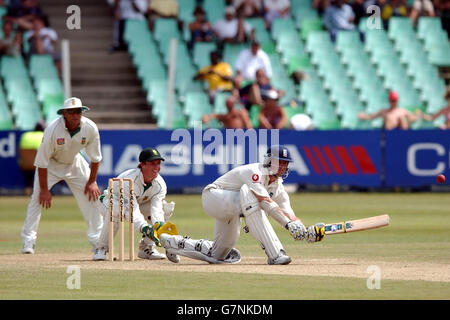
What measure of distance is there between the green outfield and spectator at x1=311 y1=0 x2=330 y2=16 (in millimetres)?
11934


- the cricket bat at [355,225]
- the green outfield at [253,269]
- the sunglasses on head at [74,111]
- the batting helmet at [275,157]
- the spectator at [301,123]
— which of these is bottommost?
the green outfield at [253,269]

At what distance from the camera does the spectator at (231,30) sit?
93.4ft

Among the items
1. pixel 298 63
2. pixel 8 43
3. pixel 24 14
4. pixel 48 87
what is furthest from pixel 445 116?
pixel 24 14

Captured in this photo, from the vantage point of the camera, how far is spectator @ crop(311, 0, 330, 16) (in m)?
30.1

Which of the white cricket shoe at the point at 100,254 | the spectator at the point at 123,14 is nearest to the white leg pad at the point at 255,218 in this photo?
the white cricket shoe at the point at 100,254

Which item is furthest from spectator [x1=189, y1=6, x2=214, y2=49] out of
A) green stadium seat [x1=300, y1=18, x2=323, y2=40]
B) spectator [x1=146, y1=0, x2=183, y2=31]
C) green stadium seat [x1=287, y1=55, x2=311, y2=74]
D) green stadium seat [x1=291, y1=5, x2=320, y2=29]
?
green stadium seat [x1=291, y1=5, x2=320, y2=29]

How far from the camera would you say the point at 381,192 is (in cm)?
2544

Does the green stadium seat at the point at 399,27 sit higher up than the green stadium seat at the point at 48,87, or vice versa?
the green stadium seat at the point at 399,27

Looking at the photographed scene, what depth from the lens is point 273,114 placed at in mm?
25375

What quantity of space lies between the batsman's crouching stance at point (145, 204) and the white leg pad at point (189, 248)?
0.19 meters

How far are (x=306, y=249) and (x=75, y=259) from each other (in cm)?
312

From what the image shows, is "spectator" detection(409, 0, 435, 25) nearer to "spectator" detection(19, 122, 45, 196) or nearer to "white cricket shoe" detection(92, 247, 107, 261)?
"spectator" detection(19, 122, 45, 196)

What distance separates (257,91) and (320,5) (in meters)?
5.04

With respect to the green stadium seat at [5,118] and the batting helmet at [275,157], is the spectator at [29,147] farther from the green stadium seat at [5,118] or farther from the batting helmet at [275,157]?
the batting helmet at [275,157]
